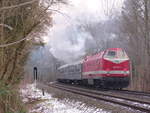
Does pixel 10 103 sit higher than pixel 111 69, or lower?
lower

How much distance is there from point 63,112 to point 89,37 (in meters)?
24.0

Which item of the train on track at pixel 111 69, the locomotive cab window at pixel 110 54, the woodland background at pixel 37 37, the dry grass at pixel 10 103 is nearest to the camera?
the dry grass at pixel 10 103

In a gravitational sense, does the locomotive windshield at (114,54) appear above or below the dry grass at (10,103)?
above

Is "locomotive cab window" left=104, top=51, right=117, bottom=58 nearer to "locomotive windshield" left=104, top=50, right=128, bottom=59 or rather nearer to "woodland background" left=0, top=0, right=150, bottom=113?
"locomotive windshield" left=104, top=50, right=128, bottom=59

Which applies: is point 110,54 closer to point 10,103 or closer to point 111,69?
point 111,69

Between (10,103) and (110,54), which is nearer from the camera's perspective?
(10,103)

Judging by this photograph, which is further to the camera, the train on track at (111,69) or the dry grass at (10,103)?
the train on track at (111,69)

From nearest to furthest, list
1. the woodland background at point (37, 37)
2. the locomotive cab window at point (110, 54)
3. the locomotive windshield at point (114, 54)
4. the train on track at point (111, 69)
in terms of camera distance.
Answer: the woodland background at point (37, 37), the train on track at point (111, 69), the locomotive cab window at point (110, 54), the locomotive windshield at point (114, 54)

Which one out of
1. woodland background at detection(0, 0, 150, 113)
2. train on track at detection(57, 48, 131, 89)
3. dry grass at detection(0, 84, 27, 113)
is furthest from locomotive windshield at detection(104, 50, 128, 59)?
dry grass at detection(0, 84, 27, 113)

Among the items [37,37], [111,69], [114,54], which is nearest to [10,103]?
[37,37]

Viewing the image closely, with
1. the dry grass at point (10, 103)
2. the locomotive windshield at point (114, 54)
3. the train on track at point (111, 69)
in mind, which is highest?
the locomotive windshield at point (114, 54)

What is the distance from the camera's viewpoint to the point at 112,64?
82.5ft

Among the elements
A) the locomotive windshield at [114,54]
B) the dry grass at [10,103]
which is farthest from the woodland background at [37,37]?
the locomotive windshield at [114,54]

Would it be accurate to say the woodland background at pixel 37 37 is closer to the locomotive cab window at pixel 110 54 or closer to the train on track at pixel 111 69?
the train on track at pixel 111 69
